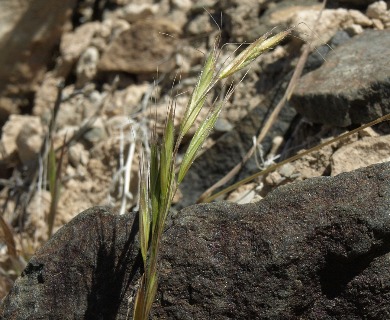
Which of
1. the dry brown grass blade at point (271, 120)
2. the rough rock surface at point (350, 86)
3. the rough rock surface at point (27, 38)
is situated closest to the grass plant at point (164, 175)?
the rough rock surface at point (350, 86)

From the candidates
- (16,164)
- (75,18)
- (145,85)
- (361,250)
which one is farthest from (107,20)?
(361,250)

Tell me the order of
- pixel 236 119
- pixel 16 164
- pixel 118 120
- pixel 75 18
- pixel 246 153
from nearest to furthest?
pixel 246 153 < pixel 236 119 < pixel 118 120 < pixel 16 164 < pixel 75 18

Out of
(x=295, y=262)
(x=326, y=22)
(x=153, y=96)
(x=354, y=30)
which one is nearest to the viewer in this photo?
(x=295, y=262)

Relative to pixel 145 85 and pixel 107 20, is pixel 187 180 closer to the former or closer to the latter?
pixel 145 85

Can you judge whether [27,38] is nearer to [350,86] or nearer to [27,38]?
[27,38]

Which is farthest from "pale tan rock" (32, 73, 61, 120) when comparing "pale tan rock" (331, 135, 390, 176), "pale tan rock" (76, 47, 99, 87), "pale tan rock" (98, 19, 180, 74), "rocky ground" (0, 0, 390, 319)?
"pale tan rock" (331, 135, 390, 176)

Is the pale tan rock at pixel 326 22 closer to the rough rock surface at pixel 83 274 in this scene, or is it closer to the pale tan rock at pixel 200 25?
the pale tan rock at pixel 200 25

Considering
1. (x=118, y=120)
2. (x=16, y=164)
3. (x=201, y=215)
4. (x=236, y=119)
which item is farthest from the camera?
(x=16, y=164)

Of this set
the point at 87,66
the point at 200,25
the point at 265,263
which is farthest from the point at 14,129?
the point at 265,263
